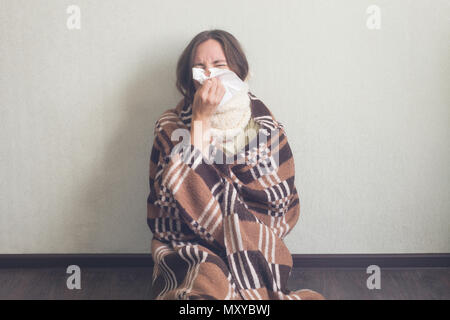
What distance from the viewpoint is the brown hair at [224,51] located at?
1.46 m

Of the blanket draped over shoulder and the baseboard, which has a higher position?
the blanket draped over shoulder

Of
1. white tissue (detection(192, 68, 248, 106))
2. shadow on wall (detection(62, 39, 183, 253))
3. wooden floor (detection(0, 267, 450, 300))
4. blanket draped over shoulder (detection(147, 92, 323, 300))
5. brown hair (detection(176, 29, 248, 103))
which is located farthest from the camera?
shadow on wall (detection(62, 39, 183, 253))

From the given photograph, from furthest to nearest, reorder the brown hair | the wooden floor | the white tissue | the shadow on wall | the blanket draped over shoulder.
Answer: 1. the shadow on wall
2. the wooden floor
3. the brown hair
4. the white tissue
5. the blanket draped over shoulder

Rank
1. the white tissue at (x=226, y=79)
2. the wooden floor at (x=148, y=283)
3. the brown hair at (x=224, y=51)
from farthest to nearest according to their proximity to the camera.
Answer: the wooden floor at (x=148, y=283) → the brown hair at (x=224, y=51) → the white tissue at (x=226, y=79)

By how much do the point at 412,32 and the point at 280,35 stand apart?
470 millimetres

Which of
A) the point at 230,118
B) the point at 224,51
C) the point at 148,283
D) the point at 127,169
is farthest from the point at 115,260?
the point at 224,51

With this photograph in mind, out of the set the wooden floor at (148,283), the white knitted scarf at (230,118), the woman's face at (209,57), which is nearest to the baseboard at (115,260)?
the wooden floor at (148,283)

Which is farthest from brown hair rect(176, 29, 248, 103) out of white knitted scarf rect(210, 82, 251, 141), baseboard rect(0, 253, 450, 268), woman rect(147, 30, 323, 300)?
baseboard rect(0, 253, 450, 268)

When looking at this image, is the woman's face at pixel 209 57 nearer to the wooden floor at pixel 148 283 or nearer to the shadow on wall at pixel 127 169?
the shadow on wall at pixel 127 169

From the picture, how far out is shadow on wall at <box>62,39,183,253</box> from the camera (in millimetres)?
1692

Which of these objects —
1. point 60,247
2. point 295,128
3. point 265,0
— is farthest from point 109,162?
point 265,0

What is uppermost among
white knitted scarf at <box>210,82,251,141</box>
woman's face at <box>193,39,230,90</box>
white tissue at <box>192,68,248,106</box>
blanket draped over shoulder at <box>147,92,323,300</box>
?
woman's face at <box>193,39,230,90</box>

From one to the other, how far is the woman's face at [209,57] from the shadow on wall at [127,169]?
→ 0.25 m

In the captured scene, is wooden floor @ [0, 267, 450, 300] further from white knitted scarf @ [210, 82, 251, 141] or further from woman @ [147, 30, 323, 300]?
white knitted scarf @ [210, 82, 251, 141]
